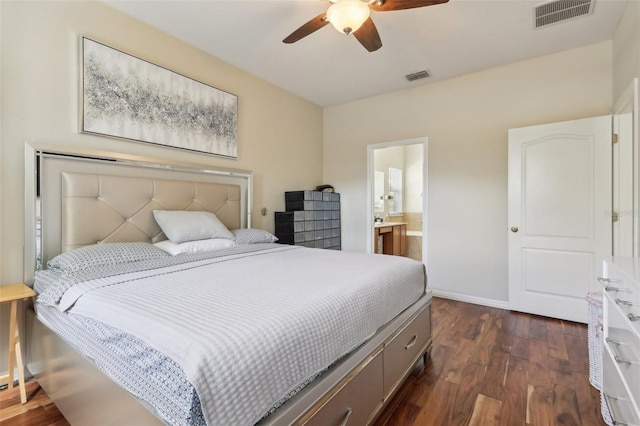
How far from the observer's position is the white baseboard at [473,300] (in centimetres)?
331

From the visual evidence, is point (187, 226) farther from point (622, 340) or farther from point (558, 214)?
point (558, 214)

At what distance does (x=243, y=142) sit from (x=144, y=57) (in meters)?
1.21

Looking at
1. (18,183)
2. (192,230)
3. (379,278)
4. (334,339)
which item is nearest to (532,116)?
(379,278)

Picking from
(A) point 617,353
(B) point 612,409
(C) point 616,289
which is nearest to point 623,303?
(C) point 616,289

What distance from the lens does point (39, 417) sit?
1.59m

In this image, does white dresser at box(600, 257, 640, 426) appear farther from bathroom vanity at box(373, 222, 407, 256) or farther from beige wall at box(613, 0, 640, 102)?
bathroom vanity at box(373, 222, 407, 256)

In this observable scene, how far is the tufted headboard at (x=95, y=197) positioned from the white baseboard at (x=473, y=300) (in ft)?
9.75

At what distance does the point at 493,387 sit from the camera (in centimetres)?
182

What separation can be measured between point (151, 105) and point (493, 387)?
333cm

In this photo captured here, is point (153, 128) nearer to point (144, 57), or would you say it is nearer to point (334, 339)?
point (144, 57)

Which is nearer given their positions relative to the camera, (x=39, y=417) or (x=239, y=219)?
(x=39, y=417)

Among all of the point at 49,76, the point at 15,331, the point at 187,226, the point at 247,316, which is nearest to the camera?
the point at 247,316

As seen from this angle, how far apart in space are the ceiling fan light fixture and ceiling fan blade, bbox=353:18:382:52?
0.45ft

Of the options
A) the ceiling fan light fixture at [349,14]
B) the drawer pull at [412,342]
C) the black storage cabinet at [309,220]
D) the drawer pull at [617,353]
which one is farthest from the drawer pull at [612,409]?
the black storage cabinet at [309,220]
